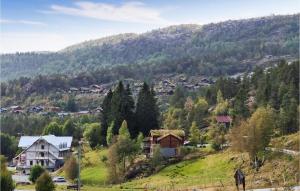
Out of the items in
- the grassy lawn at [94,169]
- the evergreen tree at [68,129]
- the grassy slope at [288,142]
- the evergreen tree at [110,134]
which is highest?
the grassy slope at [288,142]

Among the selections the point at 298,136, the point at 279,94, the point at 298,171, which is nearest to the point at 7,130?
the point at 279,94

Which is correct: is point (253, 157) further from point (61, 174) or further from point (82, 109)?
point (82, 109)

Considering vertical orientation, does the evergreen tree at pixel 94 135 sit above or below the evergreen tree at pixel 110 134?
below

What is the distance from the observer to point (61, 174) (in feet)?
204

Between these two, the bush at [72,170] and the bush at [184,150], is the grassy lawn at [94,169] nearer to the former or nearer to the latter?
the bush at [72,170]

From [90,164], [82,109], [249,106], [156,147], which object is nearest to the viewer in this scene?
[156,147]

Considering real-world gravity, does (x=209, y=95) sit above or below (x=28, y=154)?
above

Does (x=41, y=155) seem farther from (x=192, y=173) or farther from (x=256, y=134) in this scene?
(x=256, y=134)

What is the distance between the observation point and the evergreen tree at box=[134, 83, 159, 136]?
66.3m

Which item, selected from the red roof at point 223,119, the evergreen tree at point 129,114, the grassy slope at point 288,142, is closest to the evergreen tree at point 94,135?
the evergreen tree at point 129,114

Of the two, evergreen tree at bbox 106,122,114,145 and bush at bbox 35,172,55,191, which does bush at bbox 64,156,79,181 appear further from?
bush at bbox 35,172,55,191

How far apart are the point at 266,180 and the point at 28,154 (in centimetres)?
4915

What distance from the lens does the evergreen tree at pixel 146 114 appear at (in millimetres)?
66312

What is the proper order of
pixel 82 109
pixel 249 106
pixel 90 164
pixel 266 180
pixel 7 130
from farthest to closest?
pixel 82 109 < pixel 7 130 < pixel 249 106 < pixel 90 164 < pixel 266 180
